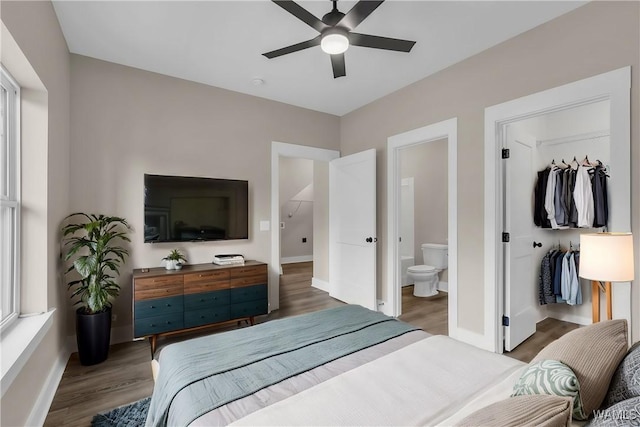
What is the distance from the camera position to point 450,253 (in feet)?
10.3

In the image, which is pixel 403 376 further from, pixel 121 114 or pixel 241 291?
pixel 121 114

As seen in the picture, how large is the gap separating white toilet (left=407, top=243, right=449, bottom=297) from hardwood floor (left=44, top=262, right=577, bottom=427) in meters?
0.24

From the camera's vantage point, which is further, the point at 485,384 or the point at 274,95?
the point at 274,95

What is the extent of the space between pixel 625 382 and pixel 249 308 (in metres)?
2.91

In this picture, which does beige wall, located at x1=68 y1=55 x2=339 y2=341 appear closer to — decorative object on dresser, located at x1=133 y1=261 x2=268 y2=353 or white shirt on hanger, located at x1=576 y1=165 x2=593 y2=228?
decorative object on dresser, located at x1=133 y1=261 x2=268 y2=353

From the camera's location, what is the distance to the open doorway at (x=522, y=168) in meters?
2.04

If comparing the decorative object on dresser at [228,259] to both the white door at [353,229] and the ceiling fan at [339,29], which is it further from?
the ceiling fan at [339,29]

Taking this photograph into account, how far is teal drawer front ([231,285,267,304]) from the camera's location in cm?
320

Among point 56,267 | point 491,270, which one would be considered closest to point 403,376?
point 491,270

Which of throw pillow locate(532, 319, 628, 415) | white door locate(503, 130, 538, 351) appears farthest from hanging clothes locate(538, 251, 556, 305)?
throw pillow locate(532, 319, 628, 415)

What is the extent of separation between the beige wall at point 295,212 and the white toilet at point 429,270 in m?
3.05

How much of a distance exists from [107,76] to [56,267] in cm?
183

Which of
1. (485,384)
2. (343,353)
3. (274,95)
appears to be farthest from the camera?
(274,95)

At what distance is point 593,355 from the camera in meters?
1.05
